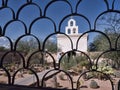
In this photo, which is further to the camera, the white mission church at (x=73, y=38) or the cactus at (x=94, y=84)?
the cactus at (x=94, y=84)

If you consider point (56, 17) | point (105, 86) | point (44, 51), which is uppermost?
point (56, 17)

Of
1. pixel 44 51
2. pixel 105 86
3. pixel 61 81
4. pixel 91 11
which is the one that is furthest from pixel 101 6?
pixel 61 81

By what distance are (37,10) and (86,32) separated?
0.23 m

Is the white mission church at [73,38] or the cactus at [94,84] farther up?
the white mission church at [73,38]

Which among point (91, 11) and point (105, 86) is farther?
point (105, 86)

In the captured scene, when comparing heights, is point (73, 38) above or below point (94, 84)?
above

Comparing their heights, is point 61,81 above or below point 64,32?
below

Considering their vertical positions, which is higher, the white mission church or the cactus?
the white mission church

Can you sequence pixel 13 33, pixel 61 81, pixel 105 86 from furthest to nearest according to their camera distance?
pixel 61 81, pixel 105 86, pixel 13 33

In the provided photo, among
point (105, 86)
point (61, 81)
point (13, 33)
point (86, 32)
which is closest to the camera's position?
point (86, 32)

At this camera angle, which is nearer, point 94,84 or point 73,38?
point 73,38

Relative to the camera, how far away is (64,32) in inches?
32.8

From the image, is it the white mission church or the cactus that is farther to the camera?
the cactus

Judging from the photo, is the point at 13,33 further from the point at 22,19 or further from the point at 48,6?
the point at 48,6
